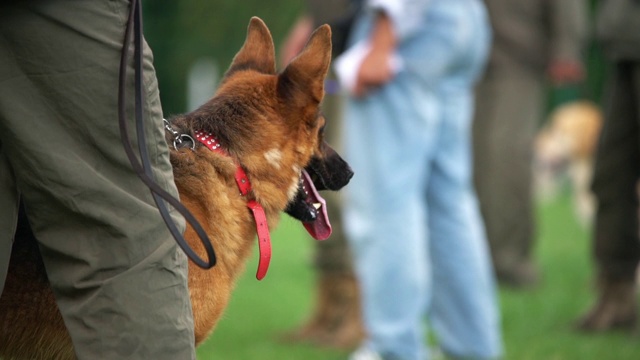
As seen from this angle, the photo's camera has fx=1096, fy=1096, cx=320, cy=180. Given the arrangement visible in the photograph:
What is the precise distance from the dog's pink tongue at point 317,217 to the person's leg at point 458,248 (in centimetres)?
172

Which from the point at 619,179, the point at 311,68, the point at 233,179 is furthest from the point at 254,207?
the point at 619,179

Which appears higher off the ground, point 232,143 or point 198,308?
point 232,143

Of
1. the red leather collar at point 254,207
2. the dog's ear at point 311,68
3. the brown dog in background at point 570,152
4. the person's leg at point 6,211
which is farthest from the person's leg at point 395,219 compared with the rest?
the brown dog in background at point 570,152

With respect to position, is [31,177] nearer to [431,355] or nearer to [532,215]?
[431,355]

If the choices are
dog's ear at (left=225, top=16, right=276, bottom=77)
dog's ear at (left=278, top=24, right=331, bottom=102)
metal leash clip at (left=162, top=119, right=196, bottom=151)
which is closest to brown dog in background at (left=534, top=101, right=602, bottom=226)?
dog's ear at (left=225, top=16, right=276, bottom=77)

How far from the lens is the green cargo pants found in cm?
254

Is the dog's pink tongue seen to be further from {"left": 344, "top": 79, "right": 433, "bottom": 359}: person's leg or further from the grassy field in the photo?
the grassy field

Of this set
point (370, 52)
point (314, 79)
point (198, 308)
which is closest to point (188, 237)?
point (198, 308)

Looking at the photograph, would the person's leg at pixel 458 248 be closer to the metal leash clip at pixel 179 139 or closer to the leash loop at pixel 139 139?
the metal leash clip at pixel 179 139

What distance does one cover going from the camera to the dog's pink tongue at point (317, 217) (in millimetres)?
3527

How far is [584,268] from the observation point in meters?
8.99

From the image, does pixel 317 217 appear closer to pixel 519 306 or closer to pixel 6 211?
pixel 6 211

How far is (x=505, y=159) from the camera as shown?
28.1 feet

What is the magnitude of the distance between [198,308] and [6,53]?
0.88 metres
